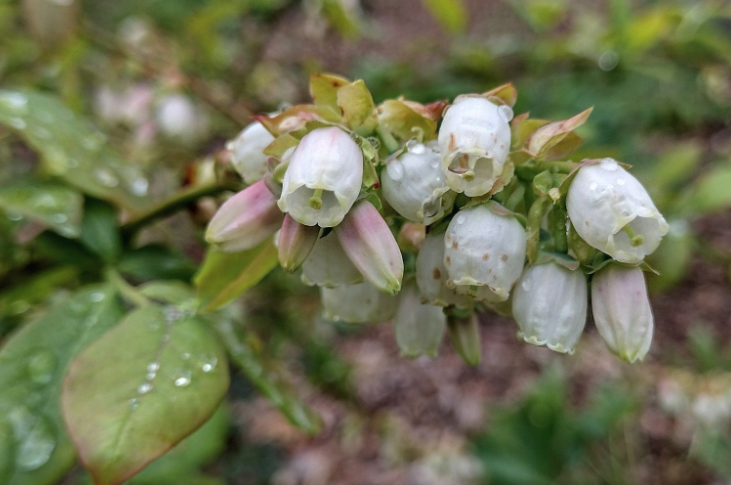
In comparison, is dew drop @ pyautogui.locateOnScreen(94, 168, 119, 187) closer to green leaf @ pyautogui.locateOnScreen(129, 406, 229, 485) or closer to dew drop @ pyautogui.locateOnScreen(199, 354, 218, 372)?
dew drop @ pyautogui.locateOnScreen(199, 354, 218, 372)

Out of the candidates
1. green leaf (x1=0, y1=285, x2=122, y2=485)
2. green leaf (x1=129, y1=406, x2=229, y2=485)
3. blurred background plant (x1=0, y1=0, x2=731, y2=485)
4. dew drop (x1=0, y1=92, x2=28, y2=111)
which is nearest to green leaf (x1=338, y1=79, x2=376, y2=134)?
blurred background plant (x1=0, y1=0, x2=731, y2=485)

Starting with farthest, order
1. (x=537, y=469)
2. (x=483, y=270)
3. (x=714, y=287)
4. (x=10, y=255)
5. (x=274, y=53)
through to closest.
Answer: (x=714, y=287) < (x=274, y=53) < (x=537, y=469) < (x=10, y=255) < (x=483, y=270)

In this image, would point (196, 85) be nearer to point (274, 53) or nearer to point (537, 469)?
point (274, 53)

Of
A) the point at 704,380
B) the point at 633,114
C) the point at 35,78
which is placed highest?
the point at 35,78

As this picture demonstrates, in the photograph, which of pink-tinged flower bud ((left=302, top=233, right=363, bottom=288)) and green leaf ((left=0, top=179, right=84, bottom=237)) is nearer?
pink-tinged flower bud ((left=302, top=233, right=363, bottom=288))

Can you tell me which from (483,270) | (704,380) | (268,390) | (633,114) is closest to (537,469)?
(704,380)

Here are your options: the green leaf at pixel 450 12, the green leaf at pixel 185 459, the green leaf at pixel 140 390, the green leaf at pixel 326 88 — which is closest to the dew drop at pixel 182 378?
the green leaf at pixel 140 390

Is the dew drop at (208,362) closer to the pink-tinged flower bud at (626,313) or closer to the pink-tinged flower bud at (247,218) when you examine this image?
the pink-tinged flower bud at (247,218)
